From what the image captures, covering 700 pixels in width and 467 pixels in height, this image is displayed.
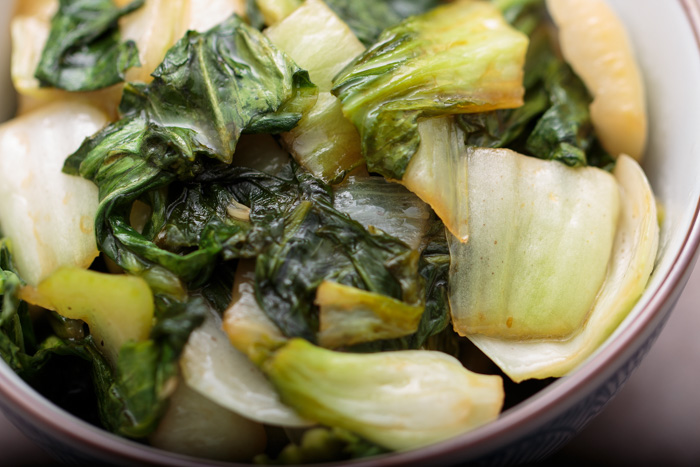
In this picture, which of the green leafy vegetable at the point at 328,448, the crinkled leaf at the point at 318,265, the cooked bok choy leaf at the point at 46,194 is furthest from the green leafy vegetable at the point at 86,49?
the green leafy vegetable at the point at 328,448

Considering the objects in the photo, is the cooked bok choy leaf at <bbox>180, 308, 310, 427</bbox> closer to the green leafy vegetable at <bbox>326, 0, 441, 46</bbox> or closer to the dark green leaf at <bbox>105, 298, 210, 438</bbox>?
the dark green leaf at <bbox>105, 298, 210, 438</bbox>

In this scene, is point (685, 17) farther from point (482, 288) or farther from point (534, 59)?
point (482, 288)

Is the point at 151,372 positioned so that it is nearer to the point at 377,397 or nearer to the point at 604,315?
the point at 377,397

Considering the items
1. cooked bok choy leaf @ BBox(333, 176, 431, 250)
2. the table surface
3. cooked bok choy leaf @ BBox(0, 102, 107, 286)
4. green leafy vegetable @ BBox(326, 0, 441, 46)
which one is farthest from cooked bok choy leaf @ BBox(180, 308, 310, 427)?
green leafy vegetable @ BBox(326, 0, 441, 46)

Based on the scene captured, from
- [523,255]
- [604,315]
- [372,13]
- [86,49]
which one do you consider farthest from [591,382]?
[86,49]

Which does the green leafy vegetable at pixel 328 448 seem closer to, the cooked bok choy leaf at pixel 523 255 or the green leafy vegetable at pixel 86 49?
the cooked bok choy leaf at pixel 523 255

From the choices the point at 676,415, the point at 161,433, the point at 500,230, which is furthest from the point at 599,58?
the point at 161,433
